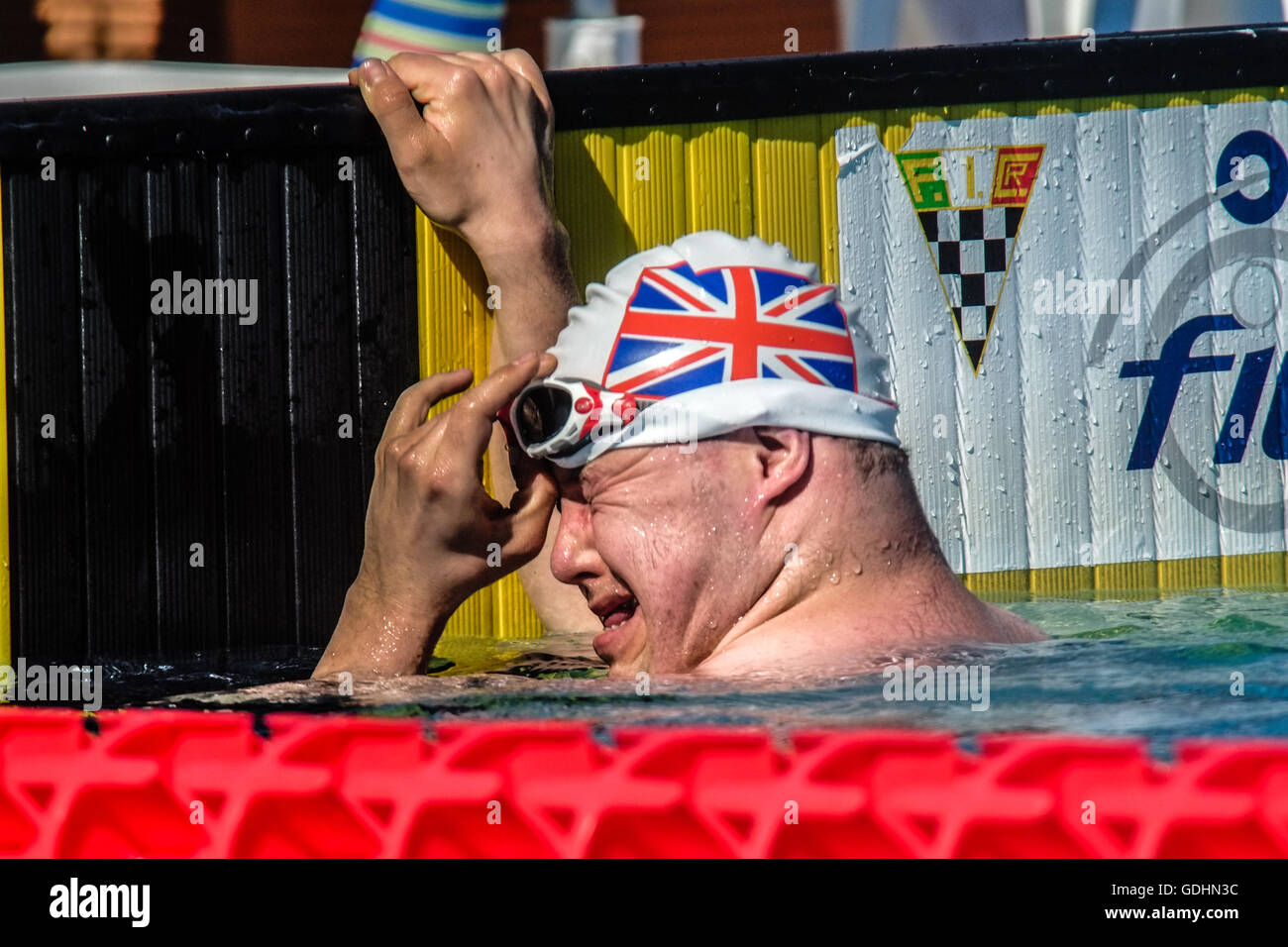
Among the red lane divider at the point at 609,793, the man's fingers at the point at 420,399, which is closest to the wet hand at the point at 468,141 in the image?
the man's fingers at the point at 420,399

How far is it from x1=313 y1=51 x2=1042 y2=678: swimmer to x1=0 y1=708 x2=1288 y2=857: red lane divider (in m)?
0.81

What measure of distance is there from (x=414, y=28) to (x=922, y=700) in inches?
114

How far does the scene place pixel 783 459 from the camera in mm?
2357

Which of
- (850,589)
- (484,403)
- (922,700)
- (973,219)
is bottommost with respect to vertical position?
(922,700)

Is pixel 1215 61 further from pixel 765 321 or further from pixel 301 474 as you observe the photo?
pixel 301 474

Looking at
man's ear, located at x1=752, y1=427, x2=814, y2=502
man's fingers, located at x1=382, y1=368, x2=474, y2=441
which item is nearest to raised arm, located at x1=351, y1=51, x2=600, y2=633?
man's fingers, located at x1=382, y1=368, x2=474, y2=441

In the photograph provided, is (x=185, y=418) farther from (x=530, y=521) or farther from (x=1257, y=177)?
(x=1257, y=177)

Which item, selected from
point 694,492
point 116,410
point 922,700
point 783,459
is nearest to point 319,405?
point 116,410

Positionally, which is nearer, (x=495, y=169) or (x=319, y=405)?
(x=495, y=169)

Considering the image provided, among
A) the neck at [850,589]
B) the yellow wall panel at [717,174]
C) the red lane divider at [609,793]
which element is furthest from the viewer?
the yellow wall panel at [717,174]

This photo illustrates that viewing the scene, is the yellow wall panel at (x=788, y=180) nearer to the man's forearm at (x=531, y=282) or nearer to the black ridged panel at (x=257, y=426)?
the man's forearm at (x=531, y=282)

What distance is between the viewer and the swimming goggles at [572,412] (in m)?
2.43

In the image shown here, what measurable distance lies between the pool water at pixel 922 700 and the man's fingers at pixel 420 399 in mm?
552
